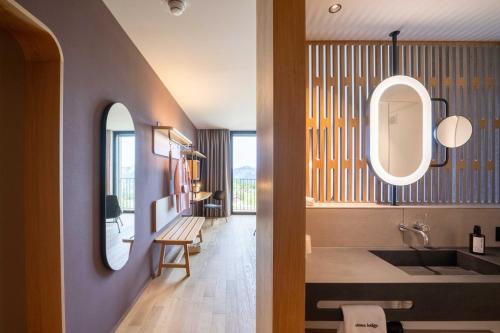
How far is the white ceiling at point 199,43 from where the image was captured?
1.67 metres

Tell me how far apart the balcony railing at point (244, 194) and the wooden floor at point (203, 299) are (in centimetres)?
321

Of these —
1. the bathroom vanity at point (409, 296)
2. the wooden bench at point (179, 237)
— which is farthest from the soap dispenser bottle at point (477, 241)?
the wooden bench at point (179, 237)

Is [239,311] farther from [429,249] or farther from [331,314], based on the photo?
[429,249]

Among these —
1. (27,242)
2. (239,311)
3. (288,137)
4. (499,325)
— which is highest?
(288,137)

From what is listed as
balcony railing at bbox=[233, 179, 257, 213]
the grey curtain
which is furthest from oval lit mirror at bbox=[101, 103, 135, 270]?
balcony railing at bbox=[233, 179, 257, 213]

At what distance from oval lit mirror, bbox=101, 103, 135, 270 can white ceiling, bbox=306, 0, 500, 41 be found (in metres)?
1.58

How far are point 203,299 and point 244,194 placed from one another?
4585 mm

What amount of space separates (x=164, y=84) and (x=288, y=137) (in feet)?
10.0

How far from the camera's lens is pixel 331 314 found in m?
0.94

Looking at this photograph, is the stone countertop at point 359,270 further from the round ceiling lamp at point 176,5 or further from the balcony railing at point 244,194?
the balcony railing at point 244,194

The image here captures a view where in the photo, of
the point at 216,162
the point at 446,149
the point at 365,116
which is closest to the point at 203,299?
the point at 365,116

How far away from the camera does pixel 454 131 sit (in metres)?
1.47

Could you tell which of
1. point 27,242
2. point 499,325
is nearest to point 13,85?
point 27,242

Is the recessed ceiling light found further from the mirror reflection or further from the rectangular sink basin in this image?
the rectangular sink basin
